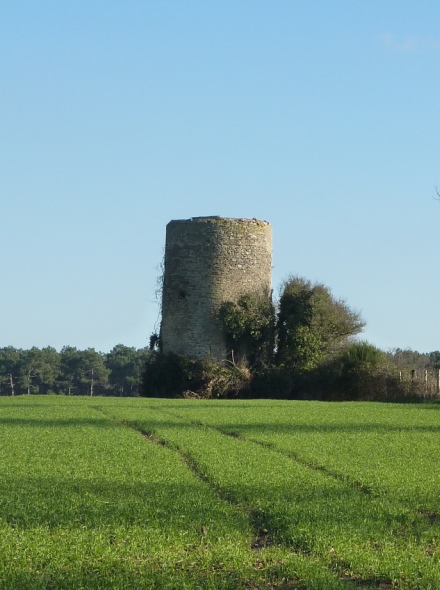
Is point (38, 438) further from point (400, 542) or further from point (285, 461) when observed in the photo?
point (400, 542)

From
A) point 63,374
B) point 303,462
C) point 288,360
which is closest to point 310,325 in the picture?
point 288,360

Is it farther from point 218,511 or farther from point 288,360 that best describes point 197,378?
point 218,511

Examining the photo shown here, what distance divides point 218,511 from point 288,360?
37.2 meters

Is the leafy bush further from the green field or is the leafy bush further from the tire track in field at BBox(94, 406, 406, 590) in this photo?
the tire track in field at BBox(94, 406, 406, 590)

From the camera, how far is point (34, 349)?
10494cm

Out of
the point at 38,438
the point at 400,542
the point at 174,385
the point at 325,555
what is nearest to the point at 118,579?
the point at 325,555

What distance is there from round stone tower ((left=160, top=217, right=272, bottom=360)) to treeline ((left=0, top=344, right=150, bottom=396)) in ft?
151

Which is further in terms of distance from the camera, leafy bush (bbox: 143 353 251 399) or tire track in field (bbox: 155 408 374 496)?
leafy bush (bbox: 143 353 251 399)

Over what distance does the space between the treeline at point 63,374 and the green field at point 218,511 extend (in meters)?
76.3

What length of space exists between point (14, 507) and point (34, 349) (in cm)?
9546

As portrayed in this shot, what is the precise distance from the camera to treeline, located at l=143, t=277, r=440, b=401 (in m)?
46.4

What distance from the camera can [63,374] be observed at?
100875 millimetres

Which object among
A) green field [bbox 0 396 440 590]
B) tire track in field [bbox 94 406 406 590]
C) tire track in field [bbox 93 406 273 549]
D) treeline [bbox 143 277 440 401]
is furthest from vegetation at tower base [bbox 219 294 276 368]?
tire track in field [bbox 94 406 406 590]

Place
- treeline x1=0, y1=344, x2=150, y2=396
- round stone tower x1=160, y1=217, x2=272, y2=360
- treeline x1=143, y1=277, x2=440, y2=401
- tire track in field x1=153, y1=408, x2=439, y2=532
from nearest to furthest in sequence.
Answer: tire track in field x1=153, y1=408, x2=439, y2=532, treeline x1=143, y1=277, x2=440, y2=401, round stone tower x1=160, y1=217, x2=272, y2=360, treeline x1=0, y1=344, x2=150, y2=396
